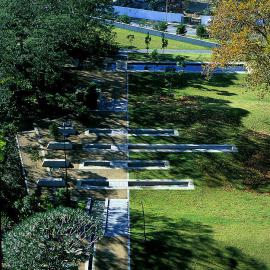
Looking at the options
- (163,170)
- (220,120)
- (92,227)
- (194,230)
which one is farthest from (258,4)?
(92,227)

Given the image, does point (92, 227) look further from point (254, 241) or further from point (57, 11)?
point (57, 11)

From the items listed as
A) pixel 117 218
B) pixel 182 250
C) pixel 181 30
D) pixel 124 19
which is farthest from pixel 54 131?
pixel 124 19

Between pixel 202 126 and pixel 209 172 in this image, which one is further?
pixel 202 126

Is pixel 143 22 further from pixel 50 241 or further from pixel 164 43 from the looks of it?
pixel 50 241

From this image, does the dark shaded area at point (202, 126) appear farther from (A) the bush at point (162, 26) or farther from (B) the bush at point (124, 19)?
(B) the bush at point (124, 19)

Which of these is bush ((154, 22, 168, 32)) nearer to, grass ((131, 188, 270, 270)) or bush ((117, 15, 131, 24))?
bush ((117, 15, 131, 24))

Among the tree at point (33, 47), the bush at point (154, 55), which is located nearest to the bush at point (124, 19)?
the bush at point (154, 55)

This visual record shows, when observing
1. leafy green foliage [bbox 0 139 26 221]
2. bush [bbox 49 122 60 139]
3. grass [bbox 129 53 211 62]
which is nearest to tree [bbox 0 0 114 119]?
bush [bbox 49 122 60 139]
